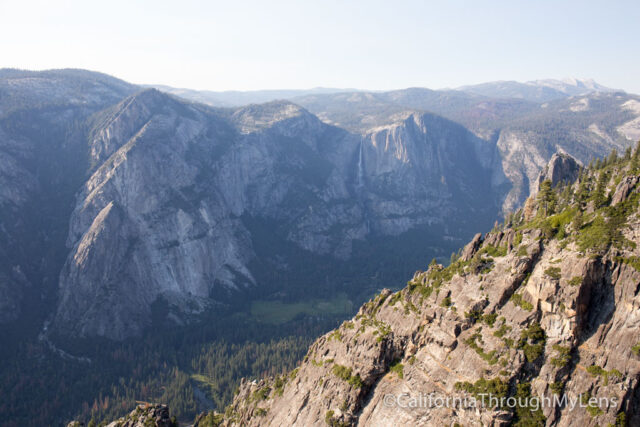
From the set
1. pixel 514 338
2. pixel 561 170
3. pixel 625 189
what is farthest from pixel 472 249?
pixel 561 170

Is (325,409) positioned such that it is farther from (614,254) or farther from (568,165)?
(568,165)

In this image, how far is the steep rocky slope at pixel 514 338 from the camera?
157ft

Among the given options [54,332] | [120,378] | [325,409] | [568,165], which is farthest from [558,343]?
[54,332]

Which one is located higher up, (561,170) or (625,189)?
(625,189)

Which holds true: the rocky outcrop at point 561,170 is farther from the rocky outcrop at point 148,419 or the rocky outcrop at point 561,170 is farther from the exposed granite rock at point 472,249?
the rocky outcrop at point 148,419

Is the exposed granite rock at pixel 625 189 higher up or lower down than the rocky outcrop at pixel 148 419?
higher up

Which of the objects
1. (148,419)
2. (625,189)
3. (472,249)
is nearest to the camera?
(625,189)

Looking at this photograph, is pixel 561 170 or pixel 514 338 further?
pixel 561 170

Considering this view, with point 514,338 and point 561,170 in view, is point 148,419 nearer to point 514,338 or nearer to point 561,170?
point 514,338

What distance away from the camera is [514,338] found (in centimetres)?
5434

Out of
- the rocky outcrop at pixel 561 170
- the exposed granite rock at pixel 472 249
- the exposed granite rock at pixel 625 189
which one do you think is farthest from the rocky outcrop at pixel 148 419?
the rocky outcrop at pixel 561 170

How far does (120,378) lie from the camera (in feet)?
543

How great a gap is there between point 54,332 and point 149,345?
46.5 m

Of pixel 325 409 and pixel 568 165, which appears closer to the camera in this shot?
pixel 325 409
